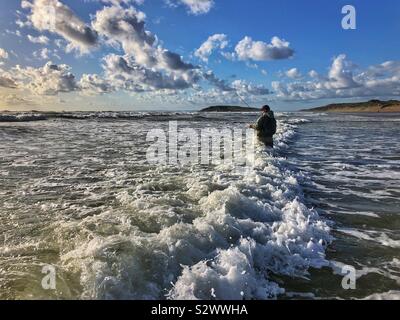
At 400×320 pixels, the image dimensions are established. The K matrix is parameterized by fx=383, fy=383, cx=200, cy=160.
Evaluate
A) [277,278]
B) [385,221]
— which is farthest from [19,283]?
[385,221]

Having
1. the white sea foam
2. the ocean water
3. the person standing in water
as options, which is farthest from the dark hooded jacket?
the white sea foam

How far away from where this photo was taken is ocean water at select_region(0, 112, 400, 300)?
5.09m

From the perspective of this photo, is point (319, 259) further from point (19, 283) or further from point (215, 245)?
point (19, 283)

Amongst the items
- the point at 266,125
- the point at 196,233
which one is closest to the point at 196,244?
the point at 196,233

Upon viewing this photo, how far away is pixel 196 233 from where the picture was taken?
6.46 meters

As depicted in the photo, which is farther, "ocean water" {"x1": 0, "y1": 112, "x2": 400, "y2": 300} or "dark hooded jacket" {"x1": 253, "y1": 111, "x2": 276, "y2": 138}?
"dark hooded jacket" {"x1": 253, "y1": 111, "x2": 276, "y2": 138}

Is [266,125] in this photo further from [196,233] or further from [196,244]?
[196,244]

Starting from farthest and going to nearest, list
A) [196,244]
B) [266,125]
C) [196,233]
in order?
[266,125], [196,233], [196,244]

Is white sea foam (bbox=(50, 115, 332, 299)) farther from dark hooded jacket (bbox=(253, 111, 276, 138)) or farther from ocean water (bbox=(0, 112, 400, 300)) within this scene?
dark hooded jacket (bbox=(253, 111, 276, 138))

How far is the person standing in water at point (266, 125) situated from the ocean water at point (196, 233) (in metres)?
3.48

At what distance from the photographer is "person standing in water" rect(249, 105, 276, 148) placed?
51.2ft

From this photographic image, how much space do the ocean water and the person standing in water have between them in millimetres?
3482

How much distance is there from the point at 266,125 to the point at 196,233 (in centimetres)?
1012

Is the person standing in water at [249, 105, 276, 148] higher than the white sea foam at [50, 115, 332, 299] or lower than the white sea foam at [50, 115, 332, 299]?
higher
